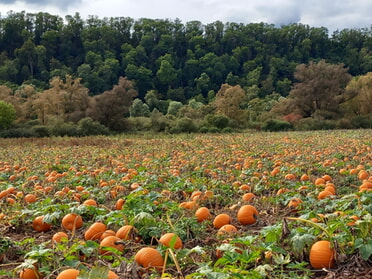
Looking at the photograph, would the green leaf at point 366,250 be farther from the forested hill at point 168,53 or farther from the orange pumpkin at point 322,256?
the forested hill at point 168,53

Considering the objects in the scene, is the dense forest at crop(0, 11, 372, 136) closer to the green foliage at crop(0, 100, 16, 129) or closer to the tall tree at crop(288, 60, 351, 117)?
the tall tree at crop(288, 60, 351, 117)

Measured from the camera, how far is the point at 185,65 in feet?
325

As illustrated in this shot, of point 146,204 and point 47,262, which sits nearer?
point 47,262

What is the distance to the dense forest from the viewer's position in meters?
42.8

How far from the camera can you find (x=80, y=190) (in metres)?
5.52

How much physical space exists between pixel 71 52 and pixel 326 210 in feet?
339

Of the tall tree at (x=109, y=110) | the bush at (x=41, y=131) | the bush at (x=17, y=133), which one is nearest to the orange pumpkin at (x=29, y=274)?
the bush at (x=17, y=133)

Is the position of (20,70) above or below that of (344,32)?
below

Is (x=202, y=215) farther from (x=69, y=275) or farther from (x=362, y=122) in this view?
(x=362, y=122)

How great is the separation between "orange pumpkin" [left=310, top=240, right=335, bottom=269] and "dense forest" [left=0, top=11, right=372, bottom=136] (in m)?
38.5

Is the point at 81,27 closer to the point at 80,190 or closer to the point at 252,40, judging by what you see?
the point at 252,40

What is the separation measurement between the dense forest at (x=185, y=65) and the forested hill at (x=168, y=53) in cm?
28

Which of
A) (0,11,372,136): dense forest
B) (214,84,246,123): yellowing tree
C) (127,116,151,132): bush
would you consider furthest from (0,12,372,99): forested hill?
(127,116,151,132): bush

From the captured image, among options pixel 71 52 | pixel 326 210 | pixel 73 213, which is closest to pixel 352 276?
pixel 326 210
